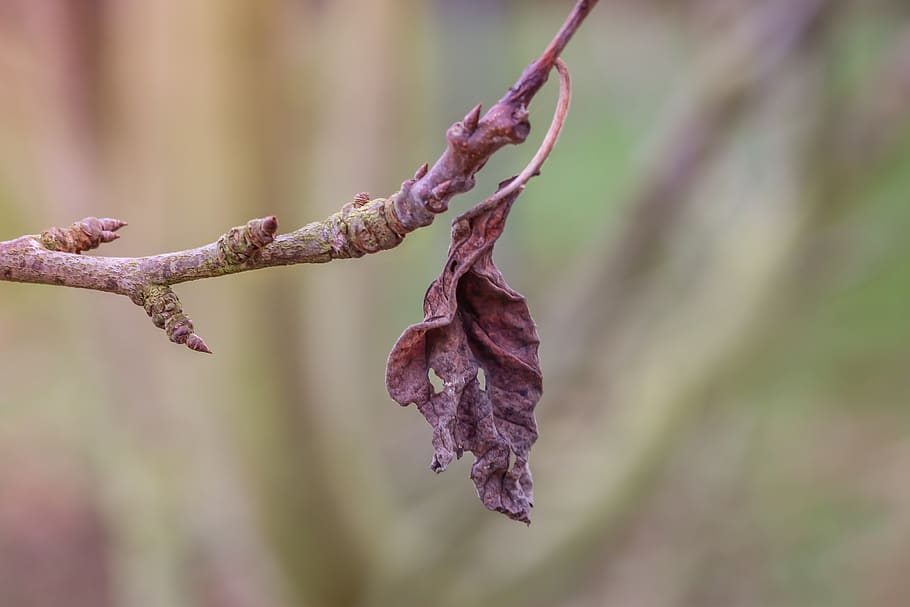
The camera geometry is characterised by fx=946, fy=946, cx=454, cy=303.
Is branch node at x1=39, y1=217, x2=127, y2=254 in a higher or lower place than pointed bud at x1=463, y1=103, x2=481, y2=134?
lower

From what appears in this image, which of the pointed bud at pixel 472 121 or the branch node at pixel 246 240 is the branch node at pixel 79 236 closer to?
the branch node at pixel 246 240

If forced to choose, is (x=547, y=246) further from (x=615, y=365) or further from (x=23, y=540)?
(x=23, y=540)

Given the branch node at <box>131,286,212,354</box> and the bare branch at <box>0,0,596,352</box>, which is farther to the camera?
the branch node at <box>131,286,212,354</box>

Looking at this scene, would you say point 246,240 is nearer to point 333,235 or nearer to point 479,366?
point 333,235

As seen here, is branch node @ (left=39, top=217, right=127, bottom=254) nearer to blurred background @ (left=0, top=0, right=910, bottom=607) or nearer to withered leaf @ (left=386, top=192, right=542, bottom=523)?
withered leaf @ (left=386, top=192, right=542, bottom=523)

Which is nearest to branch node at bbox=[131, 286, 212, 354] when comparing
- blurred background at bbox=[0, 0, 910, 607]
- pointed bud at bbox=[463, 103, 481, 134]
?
pointed bud at bbox=[463, 103, 481, 134]

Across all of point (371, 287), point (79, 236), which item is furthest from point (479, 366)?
point (371, 287)

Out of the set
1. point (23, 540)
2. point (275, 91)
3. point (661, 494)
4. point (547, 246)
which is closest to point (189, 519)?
point (275, 91)
